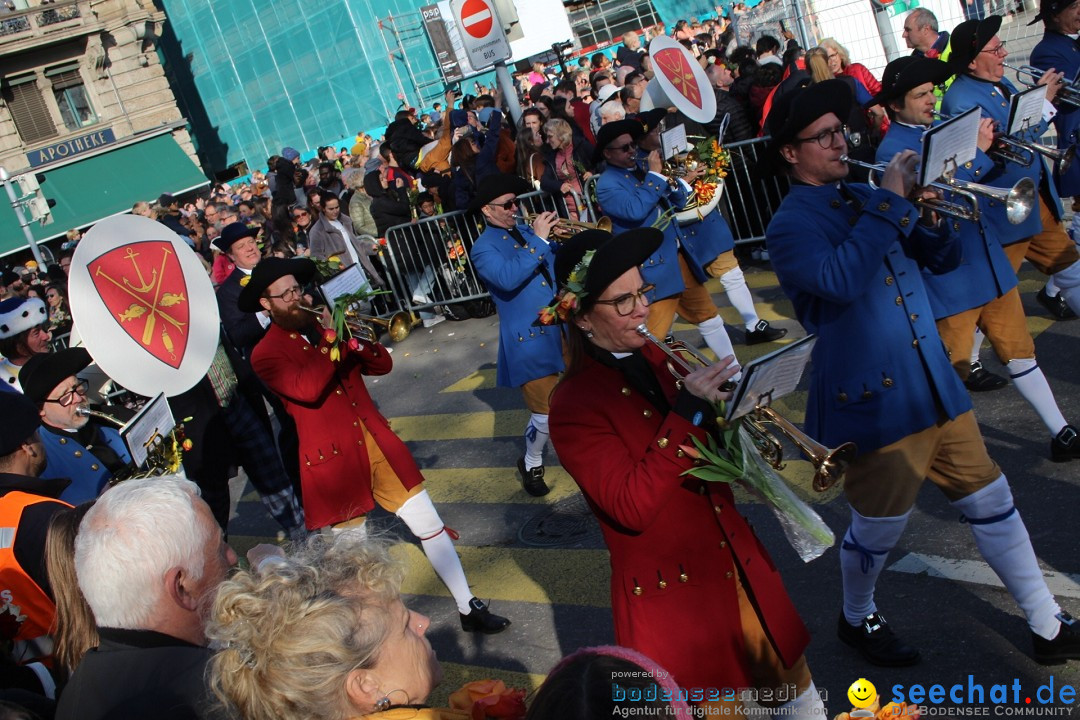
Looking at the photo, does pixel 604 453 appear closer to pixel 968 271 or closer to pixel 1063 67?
pixel 968 271

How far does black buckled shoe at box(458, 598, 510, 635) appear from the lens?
5368 millimetres

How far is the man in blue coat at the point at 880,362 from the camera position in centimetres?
378

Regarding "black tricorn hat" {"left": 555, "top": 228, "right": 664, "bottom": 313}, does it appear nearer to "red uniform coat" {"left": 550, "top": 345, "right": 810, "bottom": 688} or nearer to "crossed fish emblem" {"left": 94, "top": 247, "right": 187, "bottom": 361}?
"red uniform coat" {"left": 550, "top": 345, "right": 810, "bottom": 688}

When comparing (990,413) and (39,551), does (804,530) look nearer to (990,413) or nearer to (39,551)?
(39,551)

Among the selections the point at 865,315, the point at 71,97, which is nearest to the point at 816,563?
the point at 865,315

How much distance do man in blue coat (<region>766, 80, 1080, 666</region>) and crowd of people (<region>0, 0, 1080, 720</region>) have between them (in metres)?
0.01

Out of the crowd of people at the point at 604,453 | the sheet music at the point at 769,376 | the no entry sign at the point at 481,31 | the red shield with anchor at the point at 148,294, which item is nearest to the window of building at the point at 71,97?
the no entry sign at the point at 481,31

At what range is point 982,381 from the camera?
21.0ft

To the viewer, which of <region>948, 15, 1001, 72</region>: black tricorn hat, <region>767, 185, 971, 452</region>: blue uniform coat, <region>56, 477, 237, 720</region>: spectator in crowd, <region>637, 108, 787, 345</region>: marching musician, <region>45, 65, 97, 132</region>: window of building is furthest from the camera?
<region>45, 65, 97, 132</region>: window of building

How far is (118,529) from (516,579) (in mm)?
3249

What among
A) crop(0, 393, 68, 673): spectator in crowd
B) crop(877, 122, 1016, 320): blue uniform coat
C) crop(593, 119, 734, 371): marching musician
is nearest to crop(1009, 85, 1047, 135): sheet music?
crop(877, 122, 1016, 320): blue uniform coat

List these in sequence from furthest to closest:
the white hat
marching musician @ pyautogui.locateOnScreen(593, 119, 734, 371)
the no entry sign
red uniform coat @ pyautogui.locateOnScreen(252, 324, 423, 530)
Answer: the no entry sign < marching musician @ pyautogui.locateOnScreen(593, 119, 734, 371) < the white hat < red uniform coat @ pyautogui.locateOnScreen(252, 324, 423, 530)

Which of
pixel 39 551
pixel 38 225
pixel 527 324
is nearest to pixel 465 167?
pixel 527 324

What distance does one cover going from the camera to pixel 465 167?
40.9 feet
